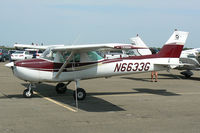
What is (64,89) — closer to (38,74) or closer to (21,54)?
(38,74)

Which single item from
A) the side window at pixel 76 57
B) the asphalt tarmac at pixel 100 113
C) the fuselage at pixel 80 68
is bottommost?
the asphalt tarmac at pixel 100 113

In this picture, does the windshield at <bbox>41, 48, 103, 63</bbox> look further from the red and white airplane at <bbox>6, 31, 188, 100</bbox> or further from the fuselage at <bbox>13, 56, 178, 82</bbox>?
the fuselage at <bbox>13, 56, 178, 82</bbox>

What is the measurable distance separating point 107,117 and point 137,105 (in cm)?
204

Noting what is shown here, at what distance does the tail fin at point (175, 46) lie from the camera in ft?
36.3

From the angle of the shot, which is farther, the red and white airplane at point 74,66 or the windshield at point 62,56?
the windshield at point 62,56

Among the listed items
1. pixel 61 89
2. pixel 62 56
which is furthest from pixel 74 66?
pixel 61 89

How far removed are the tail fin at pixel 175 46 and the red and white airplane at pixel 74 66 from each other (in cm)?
36

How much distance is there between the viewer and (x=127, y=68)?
1037 centimetres

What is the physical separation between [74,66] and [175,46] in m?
4.28

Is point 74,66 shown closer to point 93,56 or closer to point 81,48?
point 93,56

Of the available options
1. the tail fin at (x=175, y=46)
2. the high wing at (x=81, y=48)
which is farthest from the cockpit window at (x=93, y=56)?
the tail fin at (x=175, y=46)

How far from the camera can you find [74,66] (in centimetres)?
966

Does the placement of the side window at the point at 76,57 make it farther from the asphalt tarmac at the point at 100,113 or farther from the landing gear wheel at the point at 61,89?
the landing gear wheel at the point at 61,89

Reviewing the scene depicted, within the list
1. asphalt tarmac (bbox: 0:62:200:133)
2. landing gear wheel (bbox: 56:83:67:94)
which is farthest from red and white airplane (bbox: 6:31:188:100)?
asphalt tarmac (bbox: 0:62:200:133)
